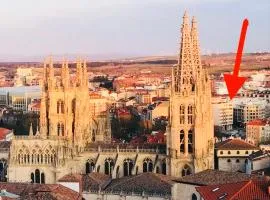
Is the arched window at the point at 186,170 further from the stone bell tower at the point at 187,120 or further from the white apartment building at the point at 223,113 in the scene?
the white apartment building at the point at 223,113

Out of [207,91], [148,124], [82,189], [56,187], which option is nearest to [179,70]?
[207,91]

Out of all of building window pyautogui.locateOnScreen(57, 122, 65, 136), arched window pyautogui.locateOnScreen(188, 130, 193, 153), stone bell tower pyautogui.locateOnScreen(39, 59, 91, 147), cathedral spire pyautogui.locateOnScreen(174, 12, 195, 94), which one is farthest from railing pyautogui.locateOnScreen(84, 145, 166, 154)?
cathedral spire pyautogui.locateOnScreen(174, 12, 195, 94)

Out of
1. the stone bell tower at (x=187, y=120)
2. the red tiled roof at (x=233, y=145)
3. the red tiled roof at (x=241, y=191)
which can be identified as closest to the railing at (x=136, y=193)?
the stone bell tower at (x=187, y=120)

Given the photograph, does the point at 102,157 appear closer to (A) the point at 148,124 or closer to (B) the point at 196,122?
(B) the point at 196,122

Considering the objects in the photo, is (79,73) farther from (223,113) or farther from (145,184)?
(223,113)

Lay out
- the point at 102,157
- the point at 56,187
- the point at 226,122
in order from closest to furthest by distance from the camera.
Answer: the point at 56,187 < the point at 102,157 < the point at 226,122

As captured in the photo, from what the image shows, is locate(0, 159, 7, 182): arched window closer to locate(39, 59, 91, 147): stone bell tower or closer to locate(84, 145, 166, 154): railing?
locate(39, 59, 91, 147): stone bell tower

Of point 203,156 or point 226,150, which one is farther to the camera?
point 226,150

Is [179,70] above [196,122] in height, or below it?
above
